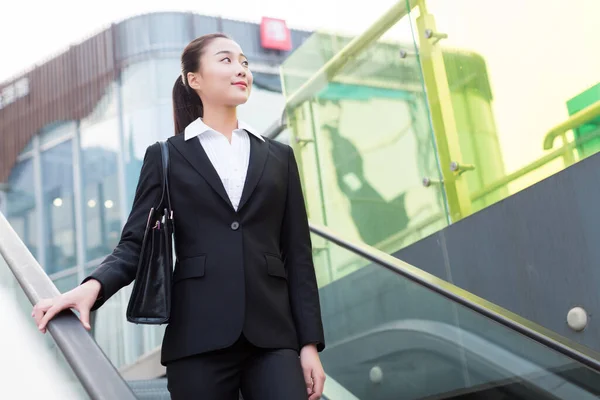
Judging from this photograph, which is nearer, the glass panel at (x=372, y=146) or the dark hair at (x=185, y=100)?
the dark hair at (x=185, y=100)

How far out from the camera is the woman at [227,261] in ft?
6.17

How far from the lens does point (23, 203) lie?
14344 millimetres

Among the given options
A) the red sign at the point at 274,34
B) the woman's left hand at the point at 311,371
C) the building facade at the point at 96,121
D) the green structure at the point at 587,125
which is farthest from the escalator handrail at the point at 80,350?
the red sign at the point at 274,34

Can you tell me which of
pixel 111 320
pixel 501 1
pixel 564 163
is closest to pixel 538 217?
pixel 564 163

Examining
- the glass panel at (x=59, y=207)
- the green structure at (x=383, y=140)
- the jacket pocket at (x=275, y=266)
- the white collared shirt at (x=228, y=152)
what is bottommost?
the jacket pocket at (x=275, y=266)

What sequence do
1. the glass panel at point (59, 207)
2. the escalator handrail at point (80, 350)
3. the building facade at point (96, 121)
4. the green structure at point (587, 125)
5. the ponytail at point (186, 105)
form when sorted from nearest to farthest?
the escalator handrail at point (80, 350), the ponytail at point (186, 105), the green structure at point (587, 125), the building facade at point (96, 121), the glass panel at point (59, 207)

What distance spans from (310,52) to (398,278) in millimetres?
2206

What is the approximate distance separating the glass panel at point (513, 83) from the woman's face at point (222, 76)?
1.67 m

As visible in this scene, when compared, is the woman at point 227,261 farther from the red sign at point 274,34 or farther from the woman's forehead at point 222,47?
the red sign at point 274,34

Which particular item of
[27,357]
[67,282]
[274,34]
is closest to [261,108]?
[274,34]

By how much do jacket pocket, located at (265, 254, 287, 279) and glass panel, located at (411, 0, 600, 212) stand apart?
174 cm

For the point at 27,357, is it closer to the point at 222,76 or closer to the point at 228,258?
the point at 228,258

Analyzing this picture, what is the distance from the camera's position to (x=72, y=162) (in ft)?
45.6

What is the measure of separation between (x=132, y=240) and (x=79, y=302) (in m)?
0.22
